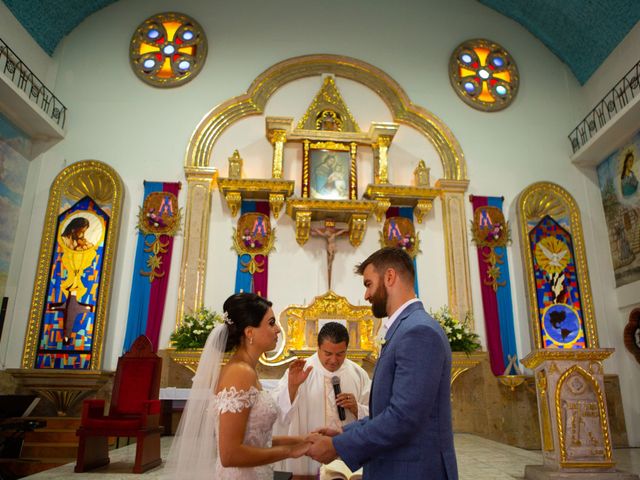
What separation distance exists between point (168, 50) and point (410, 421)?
1035 cm

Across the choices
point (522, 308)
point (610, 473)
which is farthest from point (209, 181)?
point (610, 473)

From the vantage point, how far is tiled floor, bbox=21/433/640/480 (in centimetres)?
526

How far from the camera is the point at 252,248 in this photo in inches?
378

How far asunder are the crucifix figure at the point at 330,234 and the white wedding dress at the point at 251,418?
21.7 ft

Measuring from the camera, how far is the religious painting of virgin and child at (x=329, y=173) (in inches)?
391

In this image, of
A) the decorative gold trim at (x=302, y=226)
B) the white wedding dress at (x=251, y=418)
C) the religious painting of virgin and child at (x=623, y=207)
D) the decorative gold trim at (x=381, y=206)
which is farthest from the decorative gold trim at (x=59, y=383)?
the religious painting of virgin and child at (x=623, y=207)

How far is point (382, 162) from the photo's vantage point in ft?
33.2

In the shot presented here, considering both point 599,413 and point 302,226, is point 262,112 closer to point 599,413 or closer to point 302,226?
point 302,226

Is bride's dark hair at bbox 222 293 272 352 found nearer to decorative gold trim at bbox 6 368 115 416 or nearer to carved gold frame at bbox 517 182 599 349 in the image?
decorative gold trim at bbox 6 368 115 416

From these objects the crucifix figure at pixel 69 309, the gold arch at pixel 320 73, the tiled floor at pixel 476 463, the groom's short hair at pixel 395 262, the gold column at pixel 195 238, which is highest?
the gold arch at pixel 320 73

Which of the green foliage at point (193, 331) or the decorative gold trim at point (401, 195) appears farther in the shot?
the decorative gold trim at point (401, 195)

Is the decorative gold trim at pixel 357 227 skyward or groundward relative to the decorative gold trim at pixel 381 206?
groundward

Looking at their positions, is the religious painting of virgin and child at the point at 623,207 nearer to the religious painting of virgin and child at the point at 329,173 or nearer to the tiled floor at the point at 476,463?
the tiled floor at the point at 476,463

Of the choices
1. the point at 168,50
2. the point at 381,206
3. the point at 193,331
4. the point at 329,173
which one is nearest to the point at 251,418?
the point at 193,331
